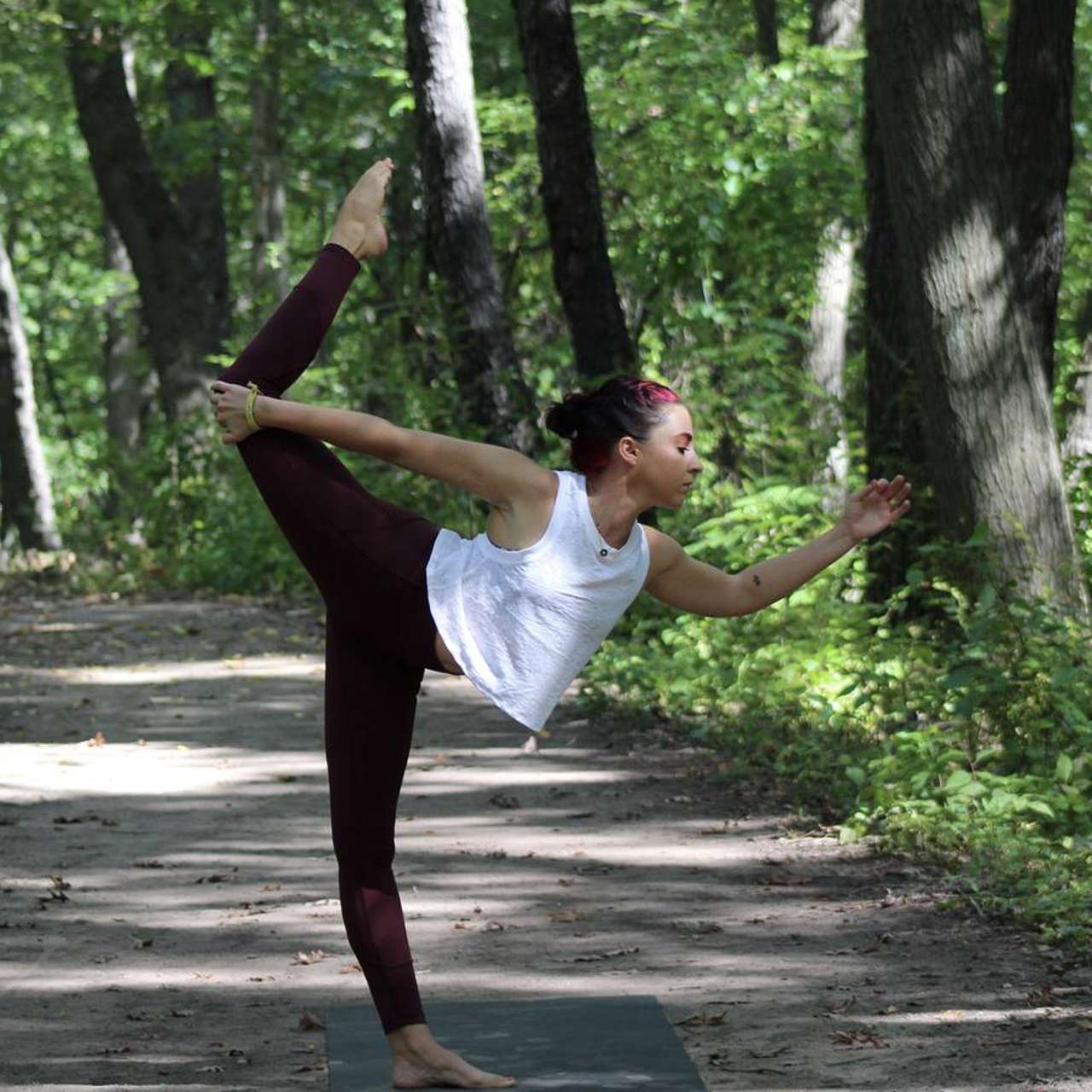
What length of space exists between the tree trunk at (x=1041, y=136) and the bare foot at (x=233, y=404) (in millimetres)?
6984

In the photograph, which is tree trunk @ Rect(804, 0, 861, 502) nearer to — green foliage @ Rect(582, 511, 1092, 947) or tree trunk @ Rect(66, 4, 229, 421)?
green foliage @ Rect(582, 511, 1092, 947)

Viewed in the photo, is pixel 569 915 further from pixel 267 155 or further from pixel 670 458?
pixel 267 155

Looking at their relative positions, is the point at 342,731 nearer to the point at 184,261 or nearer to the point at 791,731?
the point at 791,731

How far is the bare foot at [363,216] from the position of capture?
512 centimetres

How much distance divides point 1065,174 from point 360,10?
19394mm

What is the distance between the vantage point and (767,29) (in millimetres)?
23641

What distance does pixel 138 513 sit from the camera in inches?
903

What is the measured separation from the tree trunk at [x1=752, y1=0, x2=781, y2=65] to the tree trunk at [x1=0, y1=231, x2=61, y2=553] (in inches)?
429

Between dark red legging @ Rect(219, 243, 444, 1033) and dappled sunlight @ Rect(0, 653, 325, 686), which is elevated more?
dark red legging @ Rect(219, 243, 444, 1033)

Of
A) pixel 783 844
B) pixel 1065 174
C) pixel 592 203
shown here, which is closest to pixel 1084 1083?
pixel 783 844

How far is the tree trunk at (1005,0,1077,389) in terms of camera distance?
36.0ft

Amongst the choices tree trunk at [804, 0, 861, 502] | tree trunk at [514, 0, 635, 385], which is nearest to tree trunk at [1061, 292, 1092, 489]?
tree trunk at [514, 0, 635, 385]

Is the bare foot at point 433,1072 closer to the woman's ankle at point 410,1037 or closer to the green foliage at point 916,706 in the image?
the woman's ankle at point 410,1037

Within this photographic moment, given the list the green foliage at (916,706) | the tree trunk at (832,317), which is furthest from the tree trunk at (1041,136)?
the tree trunk at (832,317)
